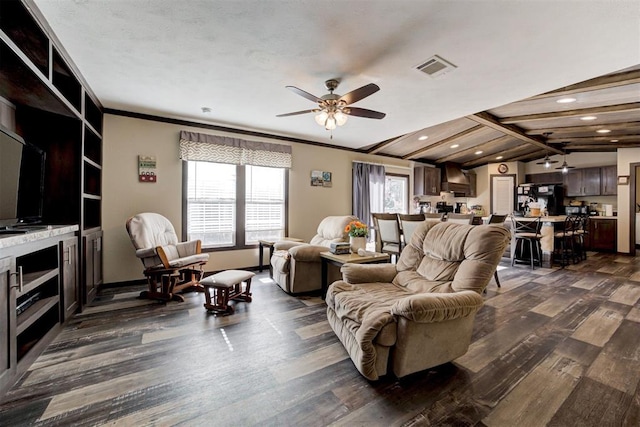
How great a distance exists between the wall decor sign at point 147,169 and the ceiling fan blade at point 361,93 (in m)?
3.07

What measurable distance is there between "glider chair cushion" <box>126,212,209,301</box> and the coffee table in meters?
1.60

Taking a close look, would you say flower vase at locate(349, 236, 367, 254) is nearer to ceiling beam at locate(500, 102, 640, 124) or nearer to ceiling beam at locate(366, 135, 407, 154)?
ceiling beam at locate(366, 135, 407, 154)

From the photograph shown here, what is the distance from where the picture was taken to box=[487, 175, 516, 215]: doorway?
8.55 meters

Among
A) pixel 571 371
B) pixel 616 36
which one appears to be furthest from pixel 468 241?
pixel 616 36

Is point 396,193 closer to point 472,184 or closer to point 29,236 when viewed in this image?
point 472,184

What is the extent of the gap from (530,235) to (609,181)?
13.6 feet

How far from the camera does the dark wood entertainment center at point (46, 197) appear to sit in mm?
1758

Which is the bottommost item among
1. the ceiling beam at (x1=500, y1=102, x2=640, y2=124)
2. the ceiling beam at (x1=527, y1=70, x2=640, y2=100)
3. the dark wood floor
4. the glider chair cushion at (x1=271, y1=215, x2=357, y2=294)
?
the dark wood floor

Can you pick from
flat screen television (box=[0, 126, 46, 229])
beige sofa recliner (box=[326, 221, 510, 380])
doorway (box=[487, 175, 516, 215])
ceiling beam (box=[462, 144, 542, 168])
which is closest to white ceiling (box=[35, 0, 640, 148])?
flat screen television (box=[0, 126, 46, 229])

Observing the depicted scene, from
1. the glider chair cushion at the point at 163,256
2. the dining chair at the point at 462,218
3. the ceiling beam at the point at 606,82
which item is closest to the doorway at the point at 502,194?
the dining chair at the point at 462,218

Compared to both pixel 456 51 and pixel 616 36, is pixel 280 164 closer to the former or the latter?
pixel 456 51

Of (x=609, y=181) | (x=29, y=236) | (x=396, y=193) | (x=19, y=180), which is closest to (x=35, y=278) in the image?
(x=29, y=236)

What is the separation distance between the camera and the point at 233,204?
4.85 meters

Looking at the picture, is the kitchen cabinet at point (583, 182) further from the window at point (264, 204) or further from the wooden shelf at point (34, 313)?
the wooden shelf at point (34, 313)
